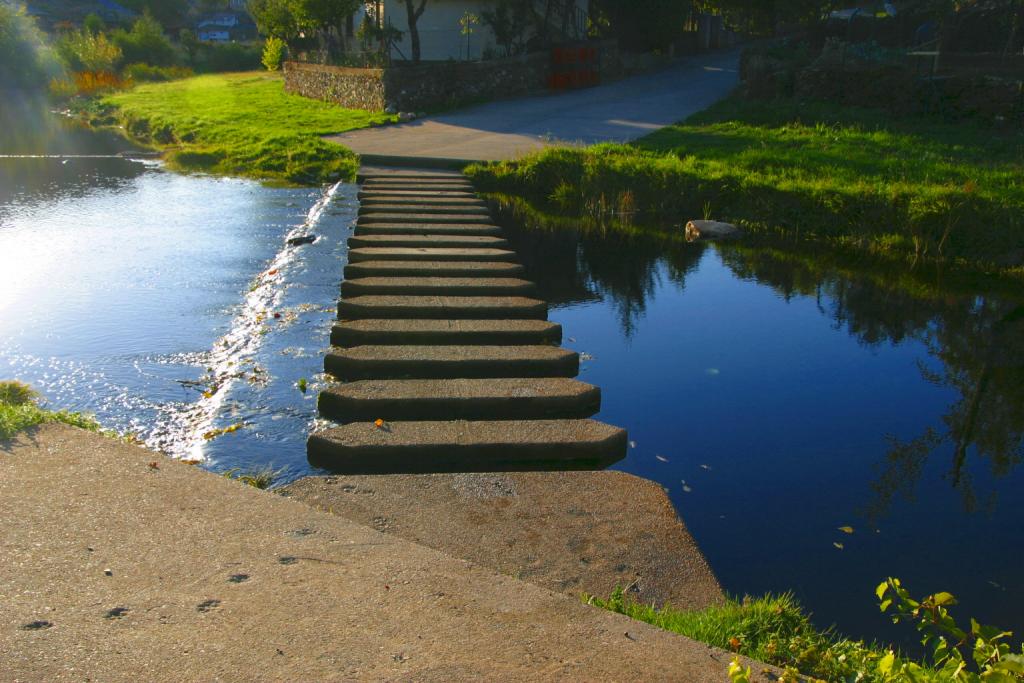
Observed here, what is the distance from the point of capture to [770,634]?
3.66 meters

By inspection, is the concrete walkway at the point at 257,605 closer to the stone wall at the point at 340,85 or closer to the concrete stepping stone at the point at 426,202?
the concrete stepping stone at the point at 426,202

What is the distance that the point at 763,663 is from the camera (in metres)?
3.23

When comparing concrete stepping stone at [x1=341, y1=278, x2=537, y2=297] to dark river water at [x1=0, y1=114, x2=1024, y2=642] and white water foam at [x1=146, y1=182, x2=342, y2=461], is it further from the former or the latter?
white water foam at [x1=146, y1=182, x2=342, y2=461]

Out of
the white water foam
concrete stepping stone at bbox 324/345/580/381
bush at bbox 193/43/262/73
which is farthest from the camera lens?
bush at bbox 193/43/262/73

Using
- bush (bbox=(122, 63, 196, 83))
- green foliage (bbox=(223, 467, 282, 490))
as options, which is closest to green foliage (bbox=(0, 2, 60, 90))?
bush (bbox=(122, 63, 196, 83))

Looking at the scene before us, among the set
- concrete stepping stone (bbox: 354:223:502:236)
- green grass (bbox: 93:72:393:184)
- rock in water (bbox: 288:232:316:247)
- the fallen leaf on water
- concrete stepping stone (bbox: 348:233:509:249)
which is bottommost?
the fallen leaf on water

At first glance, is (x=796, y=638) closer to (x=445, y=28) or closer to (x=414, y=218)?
(x=414, y=218)

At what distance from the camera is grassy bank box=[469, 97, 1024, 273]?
10703mm

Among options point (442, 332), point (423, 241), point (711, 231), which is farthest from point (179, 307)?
point (711, 231)

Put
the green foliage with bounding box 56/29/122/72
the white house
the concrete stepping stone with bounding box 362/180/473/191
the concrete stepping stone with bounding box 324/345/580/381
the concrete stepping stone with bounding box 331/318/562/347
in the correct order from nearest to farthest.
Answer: the concrete stepping stone with bounding box 324/345/580/381, the concrete stepping stone with bounding box 331/318/562/347, the concrete stepping stone with bounding box 362/180/473/191, the white house, the green foliage with bounding box 56/29/122/72

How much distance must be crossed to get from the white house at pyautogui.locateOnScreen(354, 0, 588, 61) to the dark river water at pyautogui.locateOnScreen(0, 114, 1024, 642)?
1414 cm

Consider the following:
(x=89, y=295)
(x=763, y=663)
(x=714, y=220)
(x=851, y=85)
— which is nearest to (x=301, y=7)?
(x=851, y=85)

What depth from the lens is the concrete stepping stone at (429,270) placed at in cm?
919

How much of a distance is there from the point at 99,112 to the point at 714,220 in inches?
785
